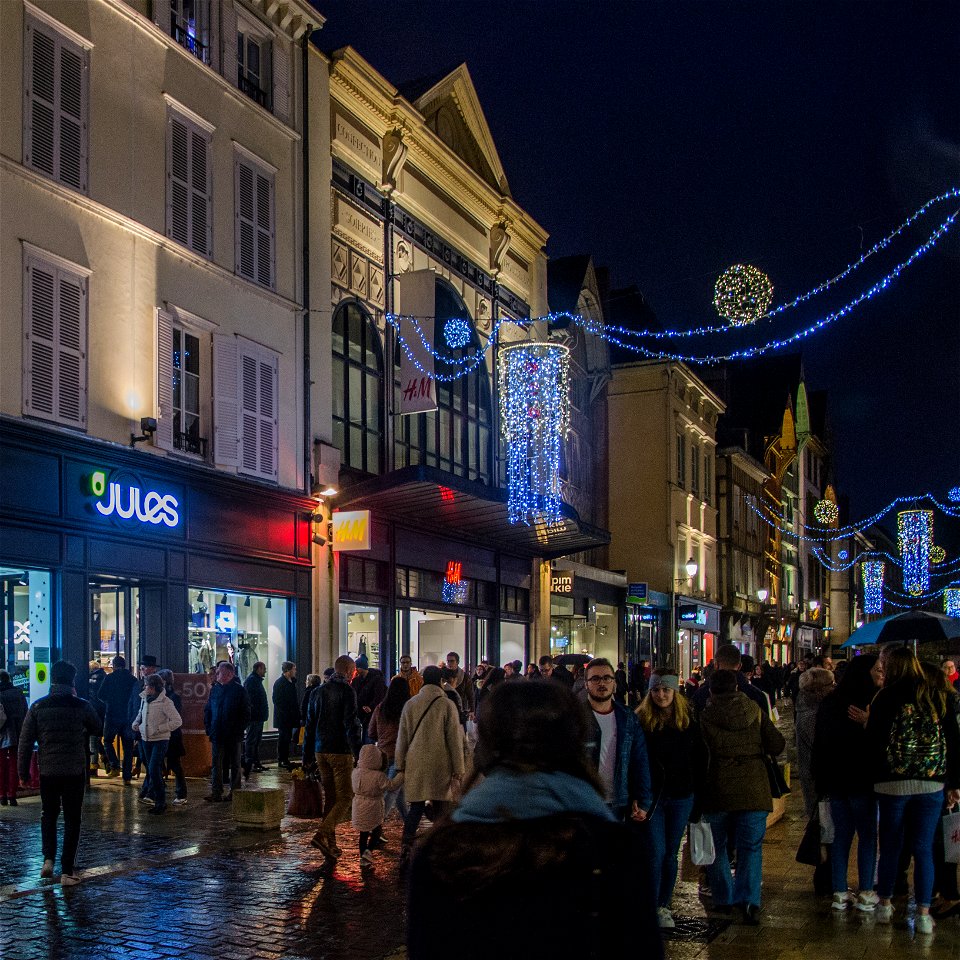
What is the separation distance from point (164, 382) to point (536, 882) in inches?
667

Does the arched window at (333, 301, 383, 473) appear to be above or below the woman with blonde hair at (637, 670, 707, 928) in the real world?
above

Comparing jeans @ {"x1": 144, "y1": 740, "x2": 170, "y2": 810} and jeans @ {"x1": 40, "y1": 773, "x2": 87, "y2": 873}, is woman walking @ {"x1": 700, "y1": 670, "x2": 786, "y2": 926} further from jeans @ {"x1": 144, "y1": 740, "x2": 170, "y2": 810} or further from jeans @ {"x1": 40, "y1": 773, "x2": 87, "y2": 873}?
jeans @ {"x1": 144, "y1": 740, "x2": 170, "y2": 810}

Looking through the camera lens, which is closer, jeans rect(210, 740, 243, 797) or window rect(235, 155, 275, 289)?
jeans rect(210, 740, 243, 797)

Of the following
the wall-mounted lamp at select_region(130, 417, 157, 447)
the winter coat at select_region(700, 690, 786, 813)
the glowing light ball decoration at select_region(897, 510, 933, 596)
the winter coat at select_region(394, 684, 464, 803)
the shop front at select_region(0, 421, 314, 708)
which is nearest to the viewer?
the winter coat at select_region(700, 690, 786, 813)

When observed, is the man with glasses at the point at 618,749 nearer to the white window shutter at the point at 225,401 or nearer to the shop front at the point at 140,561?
the shop front at the point at 140,561

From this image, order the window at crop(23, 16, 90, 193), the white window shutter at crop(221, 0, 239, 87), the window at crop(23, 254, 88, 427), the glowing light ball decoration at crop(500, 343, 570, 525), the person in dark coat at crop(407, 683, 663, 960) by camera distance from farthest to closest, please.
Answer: the glowing light ball decoration at crop(500, 343, 570, 525)
the white window shutter at crop(221, 0, 239, 87)
the window at crop(23, 16, 90, 193)
the window at crop(23, 254, 88, 427)
the person in dark coat at crop(407, 683, 663, 960)

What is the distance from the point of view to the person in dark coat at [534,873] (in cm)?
254

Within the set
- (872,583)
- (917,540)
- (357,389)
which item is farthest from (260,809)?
(872,583)

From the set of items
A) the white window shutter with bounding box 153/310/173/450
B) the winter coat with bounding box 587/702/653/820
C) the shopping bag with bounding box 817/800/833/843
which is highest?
the white window shutter with bounding box 153/310/173/450

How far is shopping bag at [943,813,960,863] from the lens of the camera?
8.79 meters

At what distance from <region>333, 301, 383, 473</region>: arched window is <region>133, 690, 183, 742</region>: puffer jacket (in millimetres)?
9602

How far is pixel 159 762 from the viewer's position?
14367mm

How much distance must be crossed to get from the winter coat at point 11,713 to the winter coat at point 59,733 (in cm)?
477

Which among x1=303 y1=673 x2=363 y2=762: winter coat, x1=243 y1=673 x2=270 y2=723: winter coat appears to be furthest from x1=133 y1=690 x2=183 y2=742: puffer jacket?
x1=243 y1=673 x2=270 y2=723: winter coat
